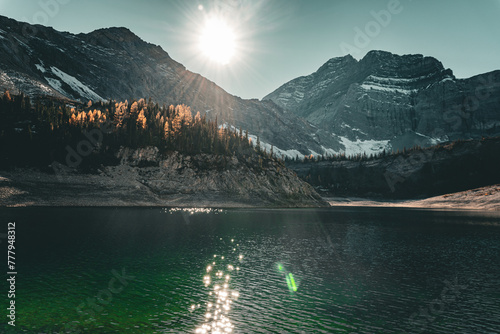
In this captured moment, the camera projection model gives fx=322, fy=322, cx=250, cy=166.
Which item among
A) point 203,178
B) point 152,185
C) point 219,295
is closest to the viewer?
point 219,295

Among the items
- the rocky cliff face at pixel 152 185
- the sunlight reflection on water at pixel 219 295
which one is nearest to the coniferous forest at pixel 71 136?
the rocky cliff face at pixel 152 185

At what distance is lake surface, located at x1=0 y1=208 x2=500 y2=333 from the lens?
76.3 feet

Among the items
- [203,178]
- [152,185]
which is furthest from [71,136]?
[203,178]

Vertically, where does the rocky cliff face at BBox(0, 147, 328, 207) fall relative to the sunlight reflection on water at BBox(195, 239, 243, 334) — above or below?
above

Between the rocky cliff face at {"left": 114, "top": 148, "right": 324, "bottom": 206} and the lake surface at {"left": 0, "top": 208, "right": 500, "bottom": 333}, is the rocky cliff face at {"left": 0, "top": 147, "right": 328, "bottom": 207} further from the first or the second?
the lake surface at {"left": 0, "top": 208, "right": 500, "bottom": 333}

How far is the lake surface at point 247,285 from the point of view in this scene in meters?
23.3

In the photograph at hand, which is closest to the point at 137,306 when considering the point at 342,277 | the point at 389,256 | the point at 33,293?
the point at 33,293

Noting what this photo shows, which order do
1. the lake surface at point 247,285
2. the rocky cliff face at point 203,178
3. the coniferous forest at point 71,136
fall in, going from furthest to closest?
the rocky cliff face at point 203,178, the coniferous forest at point 71,136, the lake surface at point 247,285

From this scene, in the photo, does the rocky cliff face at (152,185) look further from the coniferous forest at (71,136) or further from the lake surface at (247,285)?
the lake surface at (247,285)

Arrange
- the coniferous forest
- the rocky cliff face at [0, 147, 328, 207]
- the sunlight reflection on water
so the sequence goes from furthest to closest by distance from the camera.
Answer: the coniferous forest < the rocky cliff face at [0, 147, 328, 207] < the sunlight reflection on water

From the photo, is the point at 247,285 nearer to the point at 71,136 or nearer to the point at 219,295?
the point at 219,295

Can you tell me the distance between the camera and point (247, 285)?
110 ft

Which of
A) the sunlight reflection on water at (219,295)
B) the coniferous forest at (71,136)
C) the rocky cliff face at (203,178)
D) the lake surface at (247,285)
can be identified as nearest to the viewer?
the sunlight reflection on water at (219,295)

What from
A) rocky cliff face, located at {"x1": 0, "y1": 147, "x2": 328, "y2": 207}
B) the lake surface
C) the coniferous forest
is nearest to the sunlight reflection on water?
the lake surface
